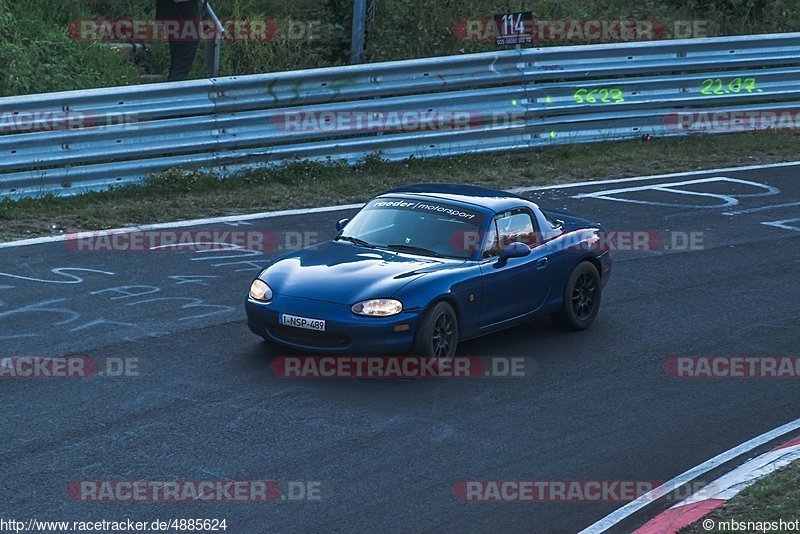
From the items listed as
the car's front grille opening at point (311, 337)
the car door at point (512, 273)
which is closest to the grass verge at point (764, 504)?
the car door at point (512, 273)

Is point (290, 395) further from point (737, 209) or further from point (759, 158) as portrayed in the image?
point (759, 158)

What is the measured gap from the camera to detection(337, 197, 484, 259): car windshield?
10.3 m

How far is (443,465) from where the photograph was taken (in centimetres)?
778

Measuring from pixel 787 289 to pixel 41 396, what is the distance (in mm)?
7432

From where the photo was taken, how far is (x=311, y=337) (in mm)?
9375

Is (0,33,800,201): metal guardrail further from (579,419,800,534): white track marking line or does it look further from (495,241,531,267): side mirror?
(579,419,800,534): white track marking line

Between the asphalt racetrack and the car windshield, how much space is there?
890 millimetres

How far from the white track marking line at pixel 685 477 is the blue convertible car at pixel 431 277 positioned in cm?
236

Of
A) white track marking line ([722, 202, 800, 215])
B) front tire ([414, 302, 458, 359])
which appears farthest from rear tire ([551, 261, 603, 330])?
white track marking line ([722, 202, 800, 215])

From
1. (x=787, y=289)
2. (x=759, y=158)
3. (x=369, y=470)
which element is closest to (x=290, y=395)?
(x=369, y=470)

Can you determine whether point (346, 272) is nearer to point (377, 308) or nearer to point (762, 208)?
point (377, 308)

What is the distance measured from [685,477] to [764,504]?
0.81m

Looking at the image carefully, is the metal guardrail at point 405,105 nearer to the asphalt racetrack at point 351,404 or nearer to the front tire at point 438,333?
the asphalt racetrack at point 351,404

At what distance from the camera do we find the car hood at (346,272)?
9430mm
